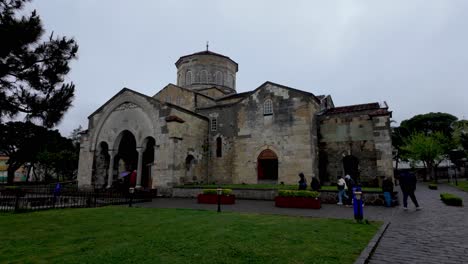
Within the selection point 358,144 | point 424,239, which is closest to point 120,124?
point 358,144

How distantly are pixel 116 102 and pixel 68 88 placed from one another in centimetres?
1479

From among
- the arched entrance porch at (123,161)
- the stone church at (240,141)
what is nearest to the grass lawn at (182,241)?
the stone church at (240,141)

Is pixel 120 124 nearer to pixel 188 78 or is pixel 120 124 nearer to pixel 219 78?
pixel 188 78

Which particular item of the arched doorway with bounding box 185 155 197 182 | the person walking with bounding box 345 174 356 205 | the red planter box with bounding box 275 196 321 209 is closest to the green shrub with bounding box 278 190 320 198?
the red planter box with bounding box 275 196 321 209

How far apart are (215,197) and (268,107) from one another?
10.5 meters

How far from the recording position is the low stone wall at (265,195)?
14383mm

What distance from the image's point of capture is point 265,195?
17.4 m

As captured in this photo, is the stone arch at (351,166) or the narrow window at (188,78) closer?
the stone arch at (351,166)

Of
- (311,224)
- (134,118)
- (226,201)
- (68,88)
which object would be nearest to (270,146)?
(226,201)

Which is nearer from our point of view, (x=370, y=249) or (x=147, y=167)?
(x=370, y=249)

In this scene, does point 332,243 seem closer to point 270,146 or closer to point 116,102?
point 270,146

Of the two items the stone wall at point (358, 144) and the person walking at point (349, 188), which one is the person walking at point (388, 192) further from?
the stone wall at point (358, 144)

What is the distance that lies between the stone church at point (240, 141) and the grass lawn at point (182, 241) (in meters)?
12.2

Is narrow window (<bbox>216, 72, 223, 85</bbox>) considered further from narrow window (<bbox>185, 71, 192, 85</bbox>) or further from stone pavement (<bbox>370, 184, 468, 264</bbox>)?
stone pavement (<bbox>370, 184, 468, 264</bbox>)
